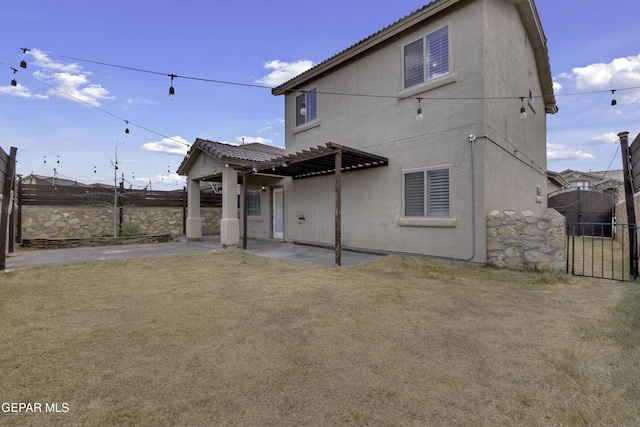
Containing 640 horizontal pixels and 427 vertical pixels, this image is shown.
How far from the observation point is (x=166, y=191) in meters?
14.6

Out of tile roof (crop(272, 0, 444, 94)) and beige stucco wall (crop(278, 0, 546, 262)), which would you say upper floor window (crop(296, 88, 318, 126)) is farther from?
tile roof (crop(272, 0, 444, 94))

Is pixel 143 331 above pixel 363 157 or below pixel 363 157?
below

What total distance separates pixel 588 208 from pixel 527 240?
12084 mm

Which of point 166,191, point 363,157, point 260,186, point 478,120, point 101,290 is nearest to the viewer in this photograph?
point 101,290

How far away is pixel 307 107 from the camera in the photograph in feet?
37.7

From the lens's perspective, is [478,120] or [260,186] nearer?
[478,120]

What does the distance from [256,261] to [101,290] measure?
373 cm

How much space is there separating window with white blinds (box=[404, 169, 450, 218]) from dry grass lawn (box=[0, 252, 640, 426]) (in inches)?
102

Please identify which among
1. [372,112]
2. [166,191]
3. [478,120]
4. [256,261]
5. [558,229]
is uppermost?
[372,112]

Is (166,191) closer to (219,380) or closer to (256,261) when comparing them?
(256,261)

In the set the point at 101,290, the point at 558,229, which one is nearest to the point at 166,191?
the point at 101,290

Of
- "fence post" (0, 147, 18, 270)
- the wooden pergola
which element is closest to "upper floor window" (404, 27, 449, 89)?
the wooden pergola

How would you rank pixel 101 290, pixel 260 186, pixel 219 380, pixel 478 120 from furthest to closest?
1. pixel 260 186
2. pixel 478 120
3. pixel 101 290
4. pixel 219 380

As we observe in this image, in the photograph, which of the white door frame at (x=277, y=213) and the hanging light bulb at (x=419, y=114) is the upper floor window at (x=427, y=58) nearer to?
the hanging light bulb at (x=419, y=114)
